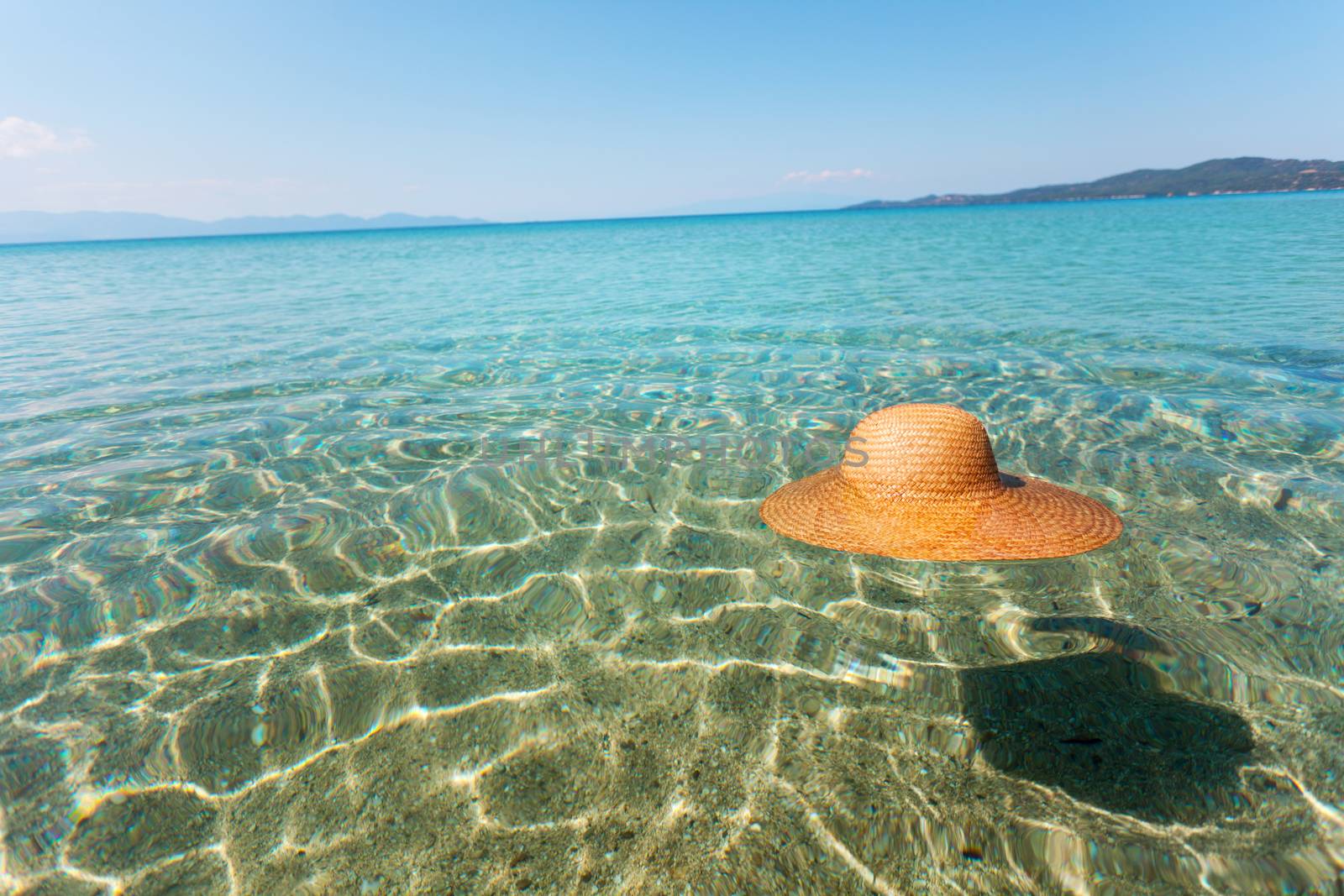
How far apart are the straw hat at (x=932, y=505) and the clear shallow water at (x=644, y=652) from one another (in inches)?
41.3

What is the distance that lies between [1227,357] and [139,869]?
14.3 m

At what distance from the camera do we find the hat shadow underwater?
10.3 feet

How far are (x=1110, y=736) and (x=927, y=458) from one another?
5.78 feet

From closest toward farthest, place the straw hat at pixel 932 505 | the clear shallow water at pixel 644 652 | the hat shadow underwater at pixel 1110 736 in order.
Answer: the clear shallow water at pixel 644 652
the hat shadow underwater at pixel 1110 736
the straw hat at pixel 932 505

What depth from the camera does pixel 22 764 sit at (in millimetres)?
3445

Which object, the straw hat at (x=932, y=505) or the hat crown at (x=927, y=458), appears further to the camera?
the hat crown at (x=927, y=458)

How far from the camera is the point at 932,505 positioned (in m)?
3.58

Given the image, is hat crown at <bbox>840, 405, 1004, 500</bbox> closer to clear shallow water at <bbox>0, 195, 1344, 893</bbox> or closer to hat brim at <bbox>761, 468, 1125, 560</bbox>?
hat brim at <bbox>761, 468, 1125, 560</bbox>

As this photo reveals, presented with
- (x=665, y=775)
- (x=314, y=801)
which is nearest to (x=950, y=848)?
(x=665, y=775)

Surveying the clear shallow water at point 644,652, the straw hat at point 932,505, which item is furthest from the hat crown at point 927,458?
the clear shallow water at point 644,652

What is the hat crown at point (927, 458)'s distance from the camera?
359 centimetres

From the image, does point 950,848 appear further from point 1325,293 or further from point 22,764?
point 1325,293

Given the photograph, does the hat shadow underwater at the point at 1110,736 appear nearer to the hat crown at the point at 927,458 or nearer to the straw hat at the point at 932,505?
the straw hat at the point at 932,505

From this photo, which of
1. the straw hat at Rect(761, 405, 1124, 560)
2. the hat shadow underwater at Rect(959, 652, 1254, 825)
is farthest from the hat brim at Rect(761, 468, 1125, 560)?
the hat shadow underwater at Rect(959, 652, 1254, 825)
